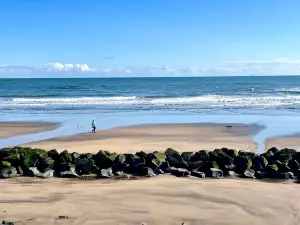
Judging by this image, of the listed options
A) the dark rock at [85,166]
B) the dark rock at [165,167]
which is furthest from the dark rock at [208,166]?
the dark rock at [85,166]

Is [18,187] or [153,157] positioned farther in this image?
[153,157]

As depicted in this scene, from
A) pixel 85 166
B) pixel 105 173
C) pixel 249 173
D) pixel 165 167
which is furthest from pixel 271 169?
pixel 85 166

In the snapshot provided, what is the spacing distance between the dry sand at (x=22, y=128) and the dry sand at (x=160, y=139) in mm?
3553

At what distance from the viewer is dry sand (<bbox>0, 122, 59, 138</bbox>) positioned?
22.8 m

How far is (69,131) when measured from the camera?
23.0 meters

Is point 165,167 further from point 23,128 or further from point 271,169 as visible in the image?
point 23,128

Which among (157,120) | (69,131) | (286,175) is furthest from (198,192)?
(157,120)

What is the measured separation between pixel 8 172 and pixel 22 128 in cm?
1343

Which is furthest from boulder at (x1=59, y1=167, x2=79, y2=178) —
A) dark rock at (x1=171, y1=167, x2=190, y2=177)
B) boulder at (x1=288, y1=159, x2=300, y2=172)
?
boulder at (x1=288, y1=159, x2=300, y2=172)

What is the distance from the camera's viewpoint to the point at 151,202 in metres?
9.29

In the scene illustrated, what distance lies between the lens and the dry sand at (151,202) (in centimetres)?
825

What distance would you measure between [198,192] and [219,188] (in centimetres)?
69

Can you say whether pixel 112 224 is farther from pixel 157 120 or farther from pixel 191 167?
pixel 157 120

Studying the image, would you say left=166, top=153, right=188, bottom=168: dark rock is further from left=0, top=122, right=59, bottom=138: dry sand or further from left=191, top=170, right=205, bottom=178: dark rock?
left=0, top=122, right=59, bottom=138: dry sand
